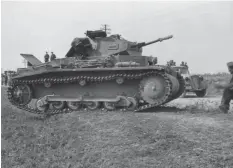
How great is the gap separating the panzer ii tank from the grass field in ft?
7.33

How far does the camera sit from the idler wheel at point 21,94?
547 inches

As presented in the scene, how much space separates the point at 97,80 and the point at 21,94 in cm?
401

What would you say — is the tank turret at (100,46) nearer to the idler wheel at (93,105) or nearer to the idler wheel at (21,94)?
the idler wheel at (93,105)

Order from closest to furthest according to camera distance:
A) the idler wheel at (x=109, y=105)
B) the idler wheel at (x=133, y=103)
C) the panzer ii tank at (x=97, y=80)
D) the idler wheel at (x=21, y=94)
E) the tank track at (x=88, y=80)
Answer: the tank track at (x=88, y=80) → the panzer ii tank at (x=97, y=80) → the idler wheel at (x=133, y=103) → the idler wheel at (x=109, y=105) → the idler wheel at (x=21, y=94)

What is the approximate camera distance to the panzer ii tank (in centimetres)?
1137

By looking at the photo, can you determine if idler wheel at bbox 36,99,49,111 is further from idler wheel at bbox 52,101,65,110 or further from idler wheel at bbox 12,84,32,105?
idler wheel at bbox 12,84,32,105

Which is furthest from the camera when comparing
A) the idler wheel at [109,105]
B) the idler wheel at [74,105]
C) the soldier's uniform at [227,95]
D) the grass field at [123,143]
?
the idler wheel at [74,105]

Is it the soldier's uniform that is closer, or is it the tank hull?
the soldier's uniform

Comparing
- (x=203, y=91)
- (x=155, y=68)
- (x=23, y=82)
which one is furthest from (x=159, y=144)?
(x=203, y=91)

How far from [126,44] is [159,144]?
750 cm

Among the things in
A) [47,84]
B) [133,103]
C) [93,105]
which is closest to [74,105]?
[93,105]

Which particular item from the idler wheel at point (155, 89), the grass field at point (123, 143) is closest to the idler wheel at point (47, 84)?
the grass field at point (123, 143)

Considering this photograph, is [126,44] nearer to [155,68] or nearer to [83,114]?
[155,68]

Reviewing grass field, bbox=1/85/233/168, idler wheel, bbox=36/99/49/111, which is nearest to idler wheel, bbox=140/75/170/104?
grass field, bbox=1/85/233/168
